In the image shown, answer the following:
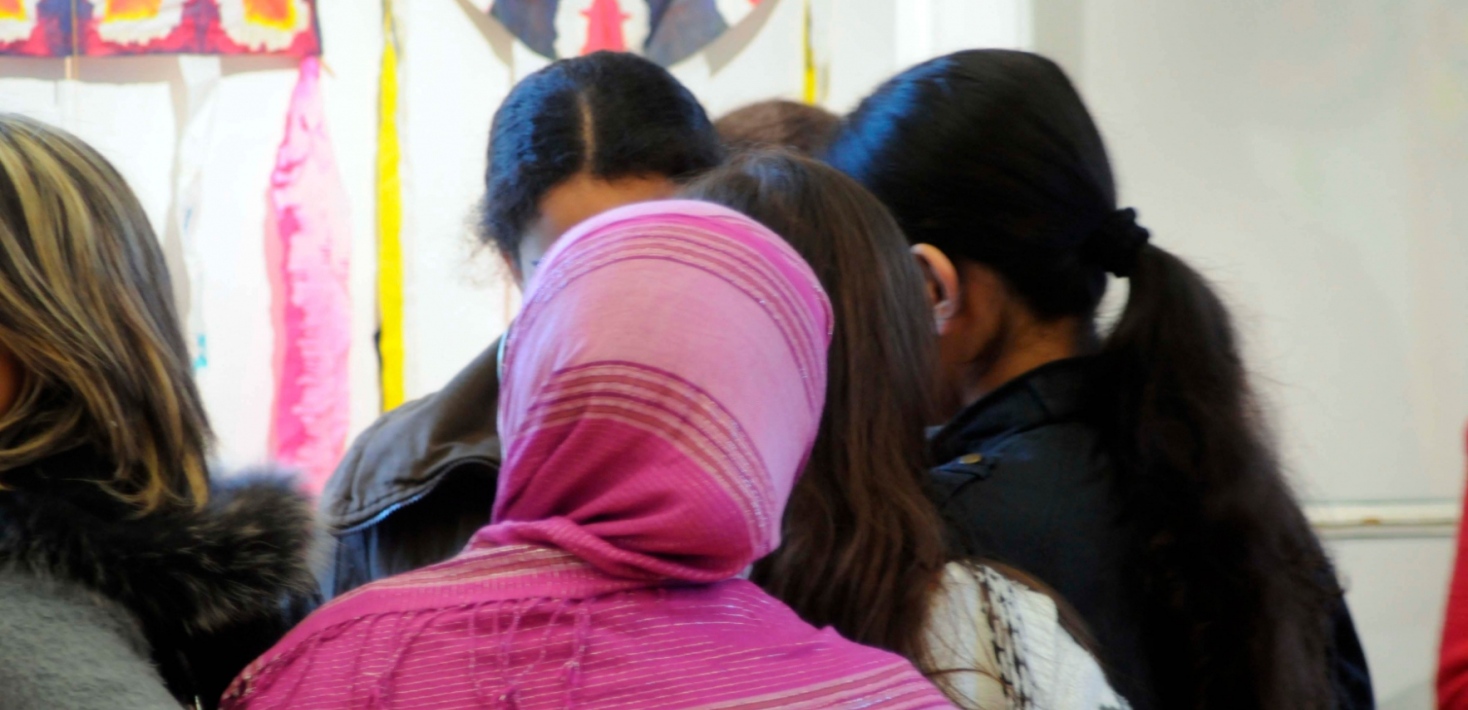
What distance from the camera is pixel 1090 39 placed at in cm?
209

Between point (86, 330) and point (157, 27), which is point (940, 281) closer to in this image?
point (86, 330)

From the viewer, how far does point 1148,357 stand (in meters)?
1.03

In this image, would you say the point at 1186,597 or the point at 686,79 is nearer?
the point at 1186,597

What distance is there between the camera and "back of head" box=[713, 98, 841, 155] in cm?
158

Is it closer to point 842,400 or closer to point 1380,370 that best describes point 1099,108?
point 1380,370

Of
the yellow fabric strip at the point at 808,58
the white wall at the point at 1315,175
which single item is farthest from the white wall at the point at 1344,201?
the yellow fabric strip at the point at 808,58

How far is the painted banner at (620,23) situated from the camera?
6.59 feet

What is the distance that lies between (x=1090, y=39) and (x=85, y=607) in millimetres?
1816

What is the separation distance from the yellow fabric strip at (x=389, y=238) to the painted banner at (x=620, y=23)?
219 millimetres

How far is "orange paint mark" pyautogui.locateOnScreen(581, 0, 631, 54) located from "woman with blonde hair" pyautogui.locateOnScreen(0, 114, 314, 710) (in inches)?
49.0

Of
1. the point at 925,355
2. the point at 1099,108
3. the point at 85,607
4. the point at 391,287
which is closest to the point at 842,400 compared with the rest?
the point at 925,355

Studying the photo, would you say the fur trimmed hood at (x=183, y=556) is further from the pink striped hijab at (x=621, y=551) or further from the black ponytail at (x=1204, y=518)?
the black ponytail at (x=1204, y=518)

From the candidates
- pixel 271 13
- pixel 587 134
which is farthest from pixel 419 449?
pixel 271 13

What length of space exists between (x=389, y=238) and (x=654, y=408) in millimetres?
1431
